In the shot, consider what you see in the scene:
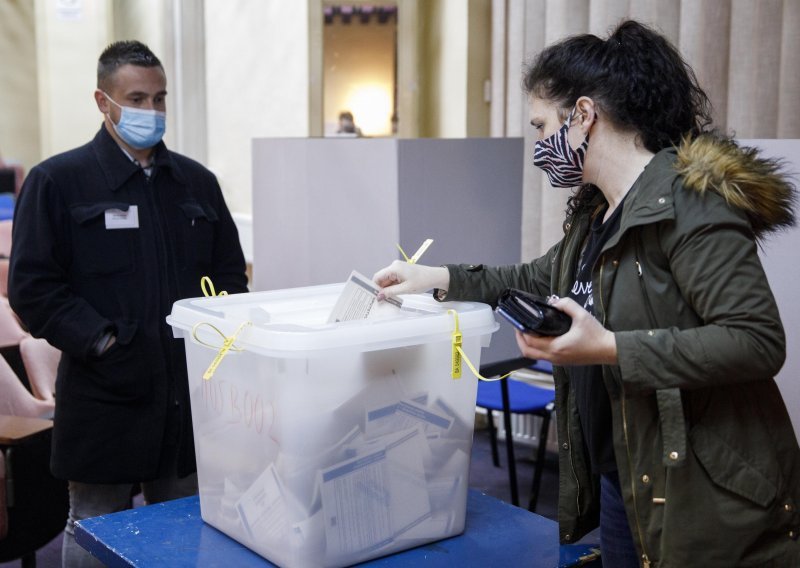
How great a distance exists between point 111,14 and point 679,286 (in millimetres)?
5406

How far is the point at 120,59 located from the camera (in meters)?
2.29

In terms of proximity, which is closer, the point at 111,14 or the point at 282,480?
the point at 282,480

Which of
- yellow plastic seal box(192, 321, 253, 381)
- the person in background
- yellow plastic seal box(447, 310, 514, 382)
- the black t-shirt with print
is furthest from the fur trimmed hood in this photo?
the person in background

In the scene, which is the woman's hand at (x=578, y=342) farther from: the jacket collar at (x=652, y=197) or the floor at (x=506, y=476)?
the floor at (x=506, y=476)

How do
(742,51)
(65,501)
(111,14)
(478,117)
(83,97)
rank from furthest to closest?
(83,97)
(111,14)
(478,117)
(742,51)
(65,501)

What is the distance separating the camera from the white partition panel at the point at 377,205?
257 centimetres

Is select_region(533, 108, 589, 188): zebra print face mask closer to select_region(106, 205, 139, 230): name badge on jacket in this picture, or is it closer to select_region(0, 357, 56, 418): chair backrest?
select_region(106, 205, 139, 230): name badge on jacket

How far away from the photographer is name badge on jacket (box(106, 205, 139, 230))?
83.4 inches

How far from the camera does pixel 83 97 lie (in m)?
6.30

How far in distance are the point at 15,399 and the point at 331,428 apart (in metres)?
2.03

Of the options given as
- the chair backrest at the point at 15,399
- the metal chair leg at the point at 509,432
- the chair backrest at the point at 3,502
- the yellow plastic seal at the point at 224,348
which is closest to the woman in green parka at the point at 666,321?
the yellow plastic seal at the point at 224,348

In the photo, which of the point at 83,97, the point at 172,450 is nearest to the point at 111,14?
the point at 83,97

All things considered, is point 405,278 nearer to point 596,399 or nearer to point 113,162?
point 596,399

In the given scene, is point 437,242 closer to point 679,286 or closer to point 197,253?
point 197,253
